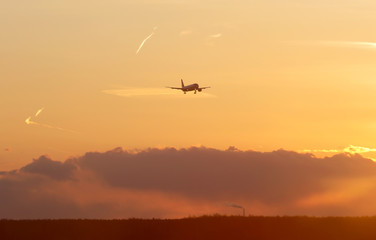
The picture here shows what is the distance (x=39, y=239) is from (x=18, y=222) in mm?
5772

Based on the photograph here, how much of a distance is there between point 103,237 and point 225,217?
17.0 metres

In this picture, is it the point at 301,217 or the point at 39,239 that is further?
the point at 301,217

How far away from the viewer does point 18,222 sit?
353ft

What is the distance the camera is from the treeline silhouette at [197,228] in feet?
344

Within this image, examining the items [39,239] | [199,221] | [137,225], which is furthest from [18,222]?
[199,221]

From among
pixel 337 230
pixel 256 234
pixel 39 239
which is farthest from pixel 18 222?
pixel 337 230

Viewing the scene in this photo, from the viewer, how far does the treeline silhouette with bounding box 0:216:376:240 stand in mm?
104875

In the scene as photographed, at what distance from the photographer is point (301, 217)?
111 meters

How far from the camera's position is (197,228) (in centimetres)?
10712

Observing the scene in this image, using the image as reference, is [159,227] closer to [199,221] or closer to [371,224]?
[199,221]

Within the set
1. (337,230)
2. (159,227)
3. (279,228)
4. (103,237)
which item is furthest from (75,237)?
(337,230)

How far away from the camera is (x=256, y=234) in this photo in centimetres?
10600

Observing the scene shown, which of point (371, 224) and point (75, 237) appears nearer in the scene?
point (75, 237)

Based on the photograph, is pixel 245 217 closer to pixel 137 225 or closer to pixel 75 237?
pixel 137 225
